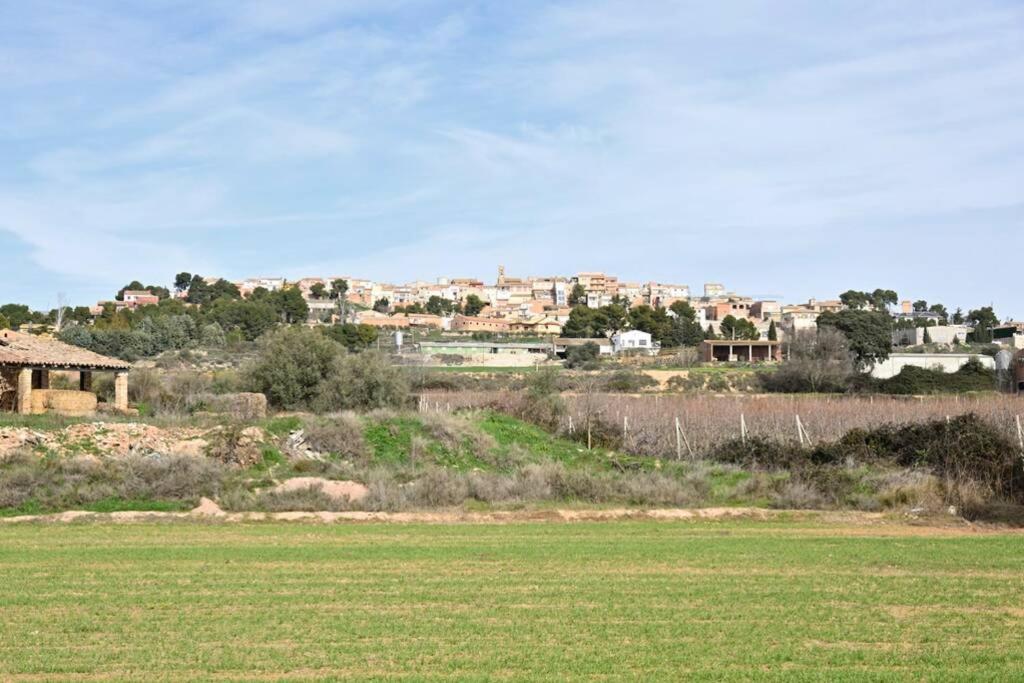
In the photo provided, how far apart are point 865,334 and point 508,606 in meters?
79.1

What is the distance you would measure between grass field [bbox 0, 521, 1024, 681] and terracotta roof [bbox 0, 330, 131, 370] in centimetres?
1677

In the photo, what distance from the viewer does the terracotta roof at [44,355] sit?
3516cm

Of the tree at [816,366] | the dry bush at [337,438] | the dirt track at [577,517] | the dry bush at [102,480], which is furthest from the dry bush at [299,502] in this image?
the tree at [816,366]

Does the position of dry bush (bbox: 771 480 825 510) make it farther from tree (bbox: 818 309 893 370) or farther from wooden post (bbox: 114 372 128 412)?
tree (bbox: 818 309 893 370)

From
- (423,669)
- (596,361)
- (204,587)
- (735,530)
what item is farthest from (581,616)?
(596,361)

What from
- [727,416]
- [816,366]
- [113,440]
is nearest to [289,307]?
[816,366]

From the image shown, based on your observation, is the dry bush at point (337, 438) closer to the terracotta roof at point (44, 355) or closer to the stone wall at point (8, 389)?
the terracotta roof at point (44, 355)

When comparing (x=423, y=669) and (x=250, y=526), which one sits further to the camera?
(x=250, y=526)

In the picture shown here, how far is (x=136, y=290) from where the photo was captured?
199 m

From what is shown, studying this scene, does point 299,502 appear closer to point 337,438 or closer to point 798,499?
point 337,438

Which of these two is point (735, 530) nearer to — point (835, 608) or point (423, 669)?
point (835, 608)

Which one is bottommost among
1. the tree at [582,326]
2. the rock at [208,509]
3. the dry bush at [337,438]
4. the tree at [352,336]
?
the rock at [208,509]

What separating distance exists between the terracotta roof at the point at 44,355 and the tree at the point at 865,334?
2431 inches

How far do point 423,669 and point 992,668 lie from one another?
213 inches
